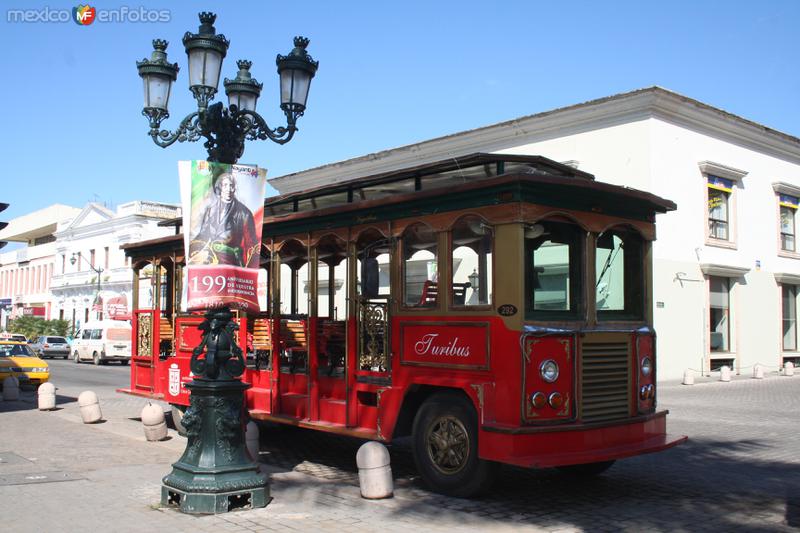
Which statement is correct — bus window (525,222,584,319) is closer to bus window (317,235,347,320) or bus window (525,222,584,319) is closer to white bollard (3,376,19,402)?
bus window (317,235,347,320)

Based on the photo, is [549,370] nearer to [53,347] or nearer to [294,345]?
[294,345]

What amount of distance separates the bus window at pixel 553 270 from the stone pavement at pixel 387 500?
1922 millimetres

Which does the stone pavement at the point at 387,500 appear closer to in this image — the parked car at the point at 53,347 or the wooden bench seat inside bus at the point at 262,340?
the wooden bench seat inside bus at the point at 262,340

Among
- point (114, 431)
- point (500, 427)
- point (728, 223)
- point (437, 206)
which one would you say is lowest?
point (114, 431)

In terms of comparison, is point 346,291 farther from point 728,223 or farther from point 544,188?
point 728,223

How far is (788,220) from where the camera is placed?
2902cm

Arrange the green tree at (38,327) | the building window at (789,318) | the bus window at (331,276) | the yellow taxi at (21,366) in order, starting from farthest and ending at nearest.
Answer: the green tree at (38,327), the building window at (789,318), the yellow taxi at (21,366), the bus window at (331,276)

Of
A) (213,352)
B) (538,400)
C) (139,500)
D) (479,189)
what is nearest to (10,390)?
(139,500)

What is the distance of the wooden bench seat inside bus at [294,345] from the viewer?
1044 cm

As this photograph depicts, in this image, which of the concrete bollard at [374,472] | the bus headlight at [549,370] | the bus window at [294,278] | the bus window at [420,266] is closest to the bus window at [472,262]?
the bus window at [420,266]

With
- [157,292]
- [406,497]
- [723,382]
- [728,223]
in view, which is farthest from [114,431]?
[728,223]

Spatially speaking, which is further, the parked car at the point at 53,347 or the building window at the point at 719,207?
the parked car at the point at 53,347

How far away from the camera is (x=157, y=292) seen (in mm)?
13477

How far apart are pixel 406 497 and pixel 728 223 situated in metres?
21.3
